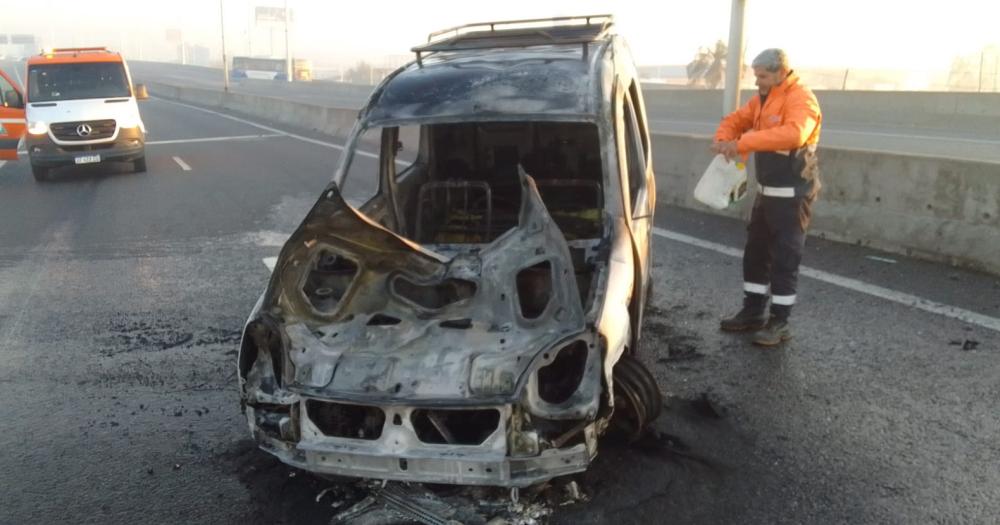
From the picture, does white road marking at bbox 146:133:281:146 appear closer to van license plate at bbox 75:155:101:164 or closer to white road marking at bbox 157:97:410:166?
white road marking at bbox 157:97:410:166

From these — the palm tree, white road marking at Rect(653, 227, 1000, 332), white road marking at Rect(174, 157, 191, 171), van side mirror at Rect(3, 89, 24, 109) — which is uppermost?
the palm tree

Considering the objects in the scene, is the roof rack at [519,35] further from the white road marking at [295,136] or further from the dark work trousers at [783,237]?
the white road marking at [295,136]

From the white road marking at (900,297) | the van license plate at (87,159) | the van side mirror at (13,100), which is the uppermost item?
Result: the van side mirror at (13,100)

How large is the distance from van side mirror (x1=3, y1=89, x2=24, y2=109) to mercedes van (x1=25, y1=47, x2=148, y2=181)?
0.24 metres

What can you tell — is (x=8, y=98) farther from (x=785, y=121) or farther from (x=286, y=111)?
(x=785, y=121)

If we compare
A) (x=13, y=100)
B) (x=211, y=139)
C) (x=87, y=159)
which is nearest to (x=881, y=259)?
(x=87, y=159)

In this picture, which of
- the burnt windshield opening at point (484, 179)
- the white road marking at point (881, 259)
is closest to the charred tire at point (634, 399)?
the burnt windshield opening at point (484, 179)

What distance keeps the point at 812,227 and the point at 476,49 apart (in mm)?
4538

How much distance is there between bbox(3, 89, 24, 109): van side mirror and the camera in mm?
13641

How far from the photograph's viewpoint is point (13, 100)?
13.7 meters

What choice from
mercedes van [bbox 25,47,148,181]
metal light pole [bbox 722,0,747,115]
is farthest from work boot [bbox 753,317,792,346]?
mercedes van [bbox 25,47,148,181]

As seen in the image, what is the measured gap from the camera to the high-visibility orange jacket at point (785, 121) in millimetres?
5152

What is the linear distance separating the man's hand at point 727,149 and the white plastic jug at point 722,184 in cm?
27

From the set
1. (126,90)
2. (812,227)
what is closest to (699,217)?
(812,227)
